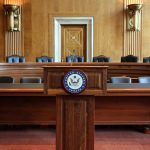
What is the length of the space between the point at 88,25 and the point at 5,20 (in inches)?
108

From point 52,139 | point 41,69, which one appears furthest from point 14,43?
point 52,139

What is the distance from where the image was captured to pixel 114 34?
10.4m

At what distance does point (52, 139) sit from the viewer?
14.5 feet

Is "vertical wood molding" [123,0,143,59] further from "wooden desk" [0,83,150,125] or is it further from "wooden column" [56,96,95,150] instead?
"wooden column" [56,96,95,150]

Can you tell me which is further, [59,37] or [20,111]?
[59,37]

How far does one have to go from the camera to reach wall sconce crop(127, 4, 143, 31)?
32.6ft

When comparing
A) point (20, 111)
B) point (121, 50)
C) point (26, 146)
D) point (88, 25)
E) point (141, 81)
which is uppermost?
point (88, 25)

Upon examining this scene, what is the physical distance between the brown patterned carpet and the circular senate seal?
190 centimetres

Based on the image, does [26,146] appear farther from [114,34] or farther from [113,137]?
[114,34]

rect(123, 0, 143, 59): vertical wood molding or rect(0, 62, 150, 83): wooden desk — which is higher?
rect(123, 0, 143, 59): vertical wood molding

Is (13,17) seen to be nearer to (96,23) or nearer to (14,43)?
(14,43)

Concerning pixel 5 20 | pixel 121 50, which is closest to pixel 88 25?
pixel 121 50

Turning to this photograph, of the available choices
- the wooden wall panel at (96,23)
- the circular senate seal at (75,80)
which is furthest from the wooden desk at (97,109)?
the wooden wall panel at (96,23)

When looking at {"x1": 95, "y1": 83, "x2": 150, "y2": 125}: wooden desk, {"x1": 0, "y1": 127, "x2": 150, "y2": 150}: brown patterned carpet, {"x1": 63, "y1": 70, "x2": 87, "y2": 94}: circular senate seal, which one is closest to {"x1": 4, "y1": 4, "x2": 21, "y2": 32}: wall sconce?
{"x1": 0, "y1": 127, "x2": 150, "y2": 150}: brown patterned carpet
